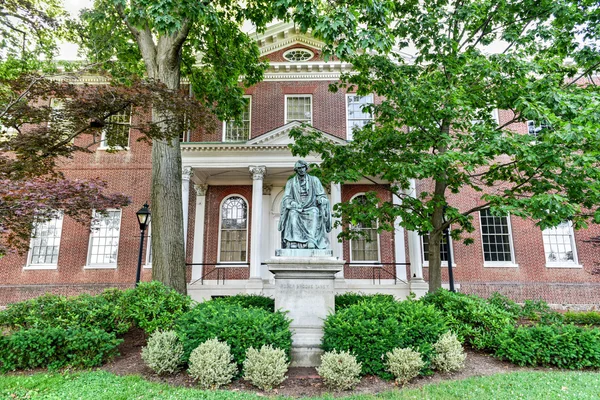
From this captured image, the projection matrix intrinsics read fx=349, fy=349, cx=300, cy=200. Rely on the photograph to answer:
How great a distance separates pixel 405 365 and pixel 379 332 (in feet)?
2.06

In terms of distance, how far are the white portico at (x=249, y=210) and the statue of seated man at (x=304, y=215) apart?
6.24 metres

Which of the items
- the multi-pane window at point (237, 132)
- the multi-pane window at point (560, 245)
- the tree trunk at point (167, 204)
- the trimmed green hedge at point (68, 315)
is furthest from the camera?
the multi-pane window at point (237, 132)

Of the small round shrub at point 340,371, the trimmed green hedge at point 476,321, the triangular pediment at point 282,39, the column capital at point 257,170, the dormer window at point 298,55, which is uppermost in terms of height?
the triangular pediment at point 282,39

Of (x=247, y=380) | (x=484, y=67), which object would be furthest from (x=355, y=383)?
(x=484, y=67)

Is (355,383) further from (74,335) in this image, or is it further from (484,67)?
(484,67)

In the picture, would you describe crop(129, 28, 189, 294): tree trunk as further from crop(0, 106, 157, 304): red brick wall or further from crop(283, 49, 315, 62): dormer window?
crop(283, 49, 315, 62): dormer window

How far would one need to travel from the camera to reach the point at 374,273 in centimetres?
1522

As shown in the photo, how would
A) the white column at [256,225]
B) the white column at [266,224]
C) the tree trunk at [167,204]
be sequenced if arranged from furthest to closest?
the white column at [266,224] < the white column at [256,225] < the tree trunk at [167,204]

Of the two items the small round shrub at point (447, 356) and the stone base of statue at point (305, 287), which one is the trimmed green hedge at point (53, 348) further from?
the small round shrub at point (447, 356)

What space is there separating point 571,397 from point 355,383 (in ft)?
9.22

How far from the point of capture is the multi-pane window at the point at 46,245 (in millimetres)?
15617

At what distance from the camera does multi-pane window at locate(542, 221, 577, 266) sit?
15328mm

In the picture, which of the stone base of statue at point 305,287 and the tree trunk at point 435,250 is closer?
the stone base of statue at point 305,287

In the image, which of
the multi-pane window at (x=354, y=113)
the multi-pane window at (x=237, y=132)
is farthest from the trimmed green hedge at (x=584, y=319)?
the multi-pane window at (x=237, y=132)
